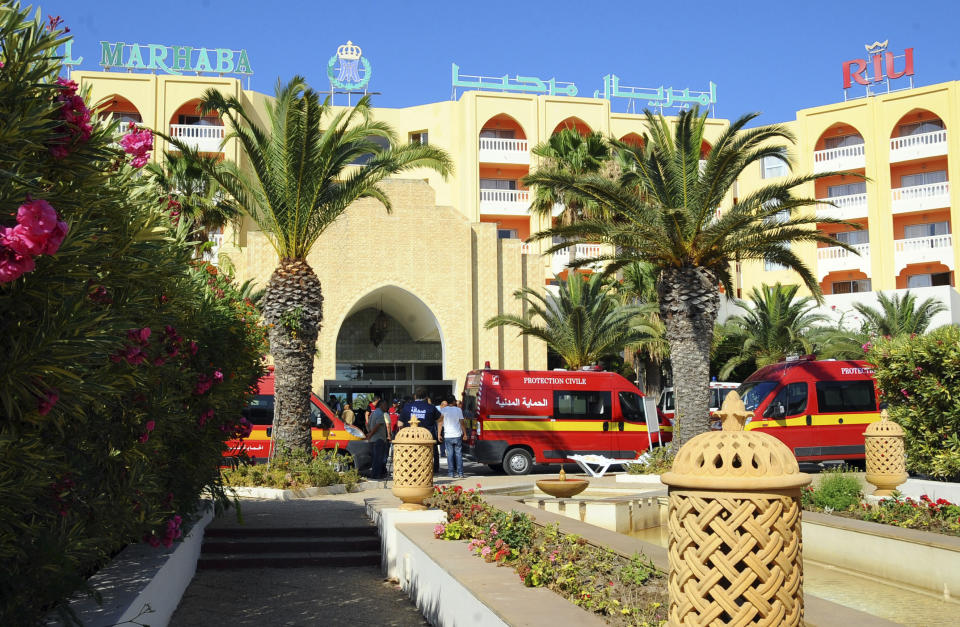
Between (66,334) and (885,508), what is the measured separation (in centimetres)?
1007

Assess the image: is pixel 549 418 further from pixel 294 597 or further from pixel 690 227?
pixel 294 597

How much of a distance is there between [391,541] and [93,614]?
191 inches

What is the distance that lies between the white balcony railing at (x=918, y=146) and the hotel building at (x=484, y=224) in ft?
0.20

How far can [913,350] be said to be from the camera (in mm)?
13477

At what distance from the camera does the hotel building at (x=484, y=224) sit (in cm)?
3100

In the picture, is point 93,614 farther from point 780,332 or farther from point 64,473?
point 780,332

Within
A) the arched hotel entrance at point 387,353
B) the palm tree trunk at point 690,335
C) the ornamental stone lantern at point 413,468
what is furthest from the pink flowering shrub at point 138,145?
the arched hotel entrance at point 387,353

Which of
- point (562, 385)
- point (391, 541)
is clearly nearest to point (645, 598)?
point (391, 541)

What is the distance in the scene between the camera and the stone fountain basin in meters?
13.8

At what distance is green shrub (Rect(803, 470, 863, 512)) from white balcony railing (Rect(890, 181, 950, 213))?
34096mm

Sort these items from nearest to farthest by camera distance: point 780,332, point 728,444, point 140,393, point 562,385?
point 728,444 → point 140,393 → point 562,385 → point 780,332

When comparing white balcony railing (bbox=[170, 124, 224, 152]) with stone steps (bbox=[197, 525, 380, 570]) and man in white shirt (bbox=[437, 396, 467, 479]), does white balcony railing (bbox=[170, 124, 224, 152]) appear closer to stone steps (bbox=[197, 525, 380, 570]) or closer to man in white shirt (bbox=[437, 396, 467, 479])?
man in white shirt (bbox=[437, 396, 467, 479])

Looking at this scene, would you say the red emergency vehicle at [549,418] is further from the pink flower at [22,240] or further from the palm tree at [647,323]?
the pink flower at [22,240]

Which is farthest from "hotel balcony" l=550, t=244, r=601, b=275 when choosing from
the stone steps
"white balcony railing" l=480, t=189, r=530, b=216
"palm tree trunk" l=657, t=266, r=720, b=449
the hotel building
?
the stone steps
